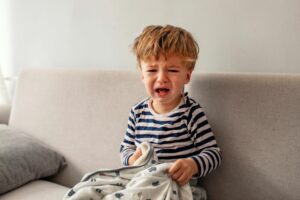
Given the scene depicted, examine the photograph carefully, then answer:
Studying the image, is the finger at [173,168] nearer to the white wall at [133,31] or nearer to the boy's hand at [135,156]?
the boy's hand at [135,156]

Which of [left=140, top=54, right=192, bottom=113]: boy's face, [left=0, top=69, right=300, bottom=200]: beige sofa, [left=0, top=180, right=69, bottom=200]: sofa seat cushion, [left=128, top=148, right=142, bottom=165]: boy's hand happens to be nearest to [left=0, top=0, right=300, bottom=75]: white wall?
[left=0, top=69, right=300, bottom=200]: beige sofa

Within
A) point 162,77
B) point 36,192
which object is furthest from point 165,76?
point 36,192

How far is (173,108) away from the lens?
1.02 metres

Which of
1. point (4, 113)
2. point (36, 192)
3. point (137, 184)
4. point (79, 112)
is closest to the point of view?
point (137, 184)

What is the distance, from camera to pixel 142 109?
108 cm

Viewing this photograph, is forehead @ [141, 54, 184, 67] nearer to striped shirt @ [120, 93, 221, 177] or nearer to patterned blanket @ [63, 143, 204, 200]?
striped shirt @ [120, 93, 221, 177]

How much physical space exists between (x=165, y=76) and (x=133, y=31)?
52 cm

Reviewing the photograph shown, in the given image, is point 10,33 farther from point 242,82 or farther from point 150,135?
point 242,82

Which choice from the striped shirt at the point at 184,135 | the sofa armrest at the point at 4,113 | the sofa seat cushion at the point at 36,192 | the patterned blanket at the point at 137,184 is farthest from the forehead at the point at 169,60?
the sofa armrest at the point at 4,113

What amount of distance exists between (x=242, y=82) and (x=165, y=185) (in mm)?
384

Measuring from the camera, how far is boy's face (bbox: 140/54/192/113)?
95 centimetres

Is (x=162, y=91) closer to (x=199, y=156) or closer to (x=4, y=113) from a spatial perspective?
(x=199, y=156)

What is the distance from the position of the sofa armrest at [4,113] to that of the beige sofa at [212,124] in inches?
9.0

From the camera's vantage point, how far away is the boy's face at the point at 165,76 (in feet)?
3.11
